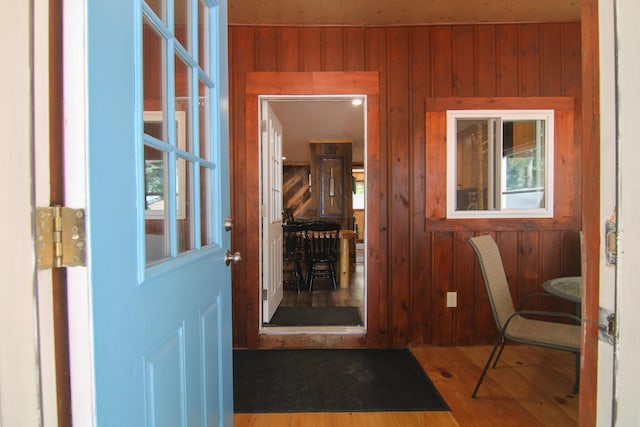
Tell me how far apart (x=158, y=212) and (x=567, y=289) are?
2.08 meters

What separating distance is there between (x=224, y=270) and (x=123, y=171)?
2.40 ft

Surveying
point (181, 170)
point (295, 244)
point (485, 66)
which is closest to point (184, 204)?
point (181, 170)

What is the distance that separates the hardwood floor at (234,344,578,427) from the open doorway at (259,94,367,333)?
81 centimetres

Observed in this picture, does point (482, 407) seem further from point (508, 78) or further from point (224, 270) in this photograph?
point (508, 78)

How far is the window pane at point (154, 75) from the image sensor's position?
33.6 inches

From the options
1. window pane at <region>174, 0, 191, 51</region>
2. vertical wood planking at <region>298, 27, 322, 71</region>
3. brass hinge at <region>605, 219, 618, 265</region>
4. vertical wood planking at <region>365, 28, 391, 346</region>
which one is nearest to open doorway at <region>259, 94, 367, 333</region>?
vertical wood planking at <region>365, 28, 391, 346</region>

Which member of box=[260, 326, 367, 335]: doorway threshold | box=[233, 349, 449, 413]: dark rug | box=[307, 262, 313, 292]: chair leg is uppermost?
box=[307, 262, 313, 292]: chair leg

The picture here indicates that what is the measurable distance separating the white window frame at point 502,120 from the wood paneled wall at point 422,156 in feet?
0.28

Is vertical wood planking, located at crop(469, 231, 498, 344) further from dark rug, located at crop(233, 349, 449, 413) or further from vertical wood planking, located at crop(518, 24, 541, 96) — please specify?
vertical wood planking, located at crop(518, 24, 541, 96)

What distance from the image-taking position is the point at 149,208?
0.88 meters

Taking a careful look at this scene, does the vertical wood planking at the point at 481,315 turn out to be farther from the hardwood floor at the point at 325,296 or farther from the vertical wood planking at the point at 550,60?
the vertical wood planking at the point at 550,60

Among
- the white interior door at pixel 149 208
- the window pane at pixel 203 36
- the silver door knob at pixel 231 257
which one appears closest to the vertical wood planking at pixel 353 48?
the white interior door at pixel 149 208

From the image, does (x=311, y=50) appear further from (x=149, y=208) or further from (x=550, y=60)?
(x=149, y=208)

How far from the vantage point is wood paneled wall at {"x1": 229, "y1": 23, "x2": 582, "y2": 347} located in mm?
2639
